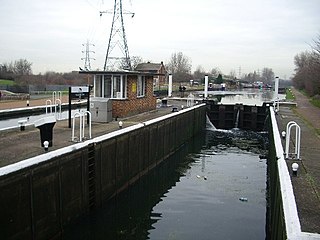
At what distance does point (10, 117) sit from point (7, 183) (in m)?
15.5

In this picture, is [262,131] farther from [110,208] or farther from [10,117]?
[110,208]

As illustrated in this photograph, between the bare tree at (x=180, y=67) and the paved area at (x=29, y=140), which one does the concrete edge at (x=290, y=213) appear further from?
the bare tree at (x=180, y=67)

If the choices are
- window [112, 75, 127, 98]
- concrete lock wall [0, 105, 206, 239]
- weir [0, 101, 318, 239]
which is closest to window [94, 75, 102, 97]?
window [112, 75, 127, 98]

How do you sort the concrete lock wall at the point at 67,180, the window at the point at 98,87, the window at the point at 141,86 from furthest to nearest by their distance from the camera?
the window at the point at 141,86 < the window at the point at 98,87 < the concrete lock wall at the point at 67,180

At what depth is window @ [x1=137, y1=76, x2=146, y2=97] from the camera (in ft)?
68.5

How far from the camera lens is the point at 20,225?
7.70 m

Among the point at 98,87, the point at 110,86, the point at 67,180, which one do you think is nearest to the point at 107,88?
the point at 110,86

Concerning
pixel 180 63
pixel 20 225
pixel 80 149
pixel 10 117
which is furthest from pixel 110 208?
pixel 180 63

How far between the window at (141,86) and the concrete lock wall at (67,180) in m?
4.54

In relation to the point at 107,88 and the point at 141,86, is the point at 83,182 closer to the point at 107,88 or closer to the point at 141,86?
the point at 107,88

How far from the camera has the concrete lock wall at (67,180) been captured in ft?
25.0

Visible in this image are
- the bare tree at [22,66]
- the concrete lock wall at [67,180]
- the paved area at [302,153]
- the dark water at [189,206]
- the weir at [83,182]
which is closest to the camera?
the paved area at [302,153]

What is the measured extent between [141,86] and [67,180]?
12.4 m

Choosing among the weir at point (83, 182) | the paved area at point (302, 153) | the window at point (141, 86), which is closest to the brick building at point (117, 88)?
the window at point (141, 86)
